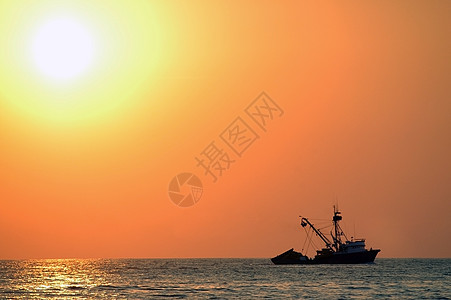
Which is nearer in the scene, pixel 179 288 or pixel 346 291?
pixel 346 291

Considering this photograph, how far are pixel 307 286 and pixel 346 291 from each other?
43.5 feet

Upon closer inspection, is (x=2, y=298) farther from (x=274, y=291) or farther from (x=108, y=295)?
(x=274, y=291)

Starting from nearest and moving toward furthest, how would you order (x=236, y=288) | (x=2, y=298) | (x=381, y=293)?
(x=2, y=298) < (x=381, y=293) < (x=236, y=288)

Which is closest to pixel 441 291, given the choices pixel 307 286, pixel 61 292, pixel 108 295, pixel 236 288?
pixel 307 286

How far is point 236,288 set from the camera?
398ft

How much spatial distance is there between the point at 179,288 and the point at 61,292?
19709 mm

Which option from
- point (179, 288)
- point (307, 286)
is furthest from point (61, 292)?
point (307, 286)

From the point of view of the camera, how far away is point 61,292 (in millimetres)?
116125

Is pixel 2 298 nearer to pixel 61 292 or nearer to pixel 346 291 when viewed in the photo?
pixel 61 292

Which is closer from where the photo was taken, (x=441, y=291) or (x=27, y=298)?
(x=27, y=298)

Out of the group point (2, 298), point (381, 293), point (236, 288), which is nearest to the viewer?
point (2, 298)

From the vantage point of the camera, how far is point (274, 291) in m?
115

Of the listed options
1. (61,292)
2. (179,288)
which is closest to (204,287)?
(179,288)

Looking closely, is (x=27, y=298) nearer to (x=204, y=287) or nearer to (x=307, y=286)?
(x=204, y=287)
